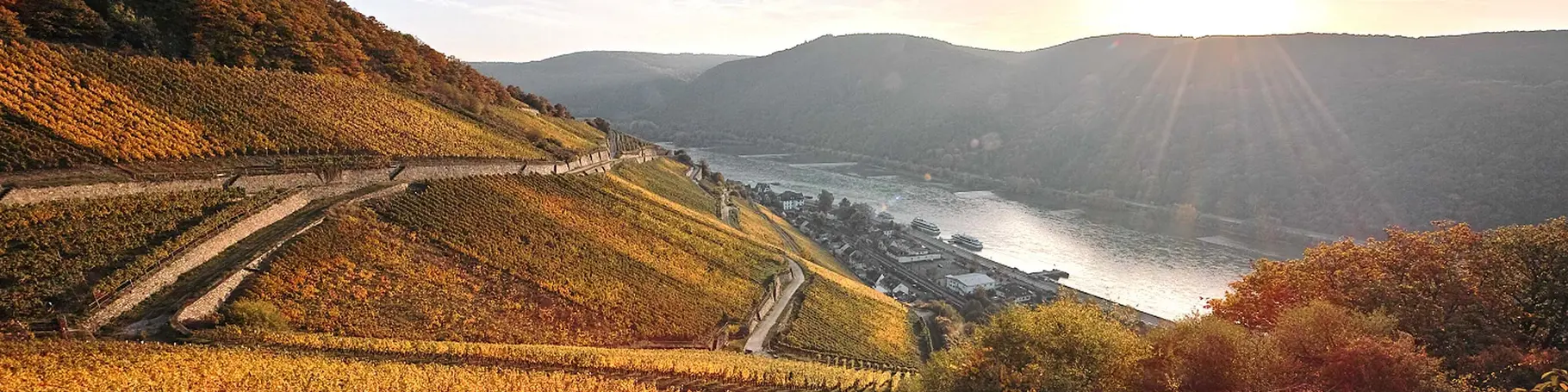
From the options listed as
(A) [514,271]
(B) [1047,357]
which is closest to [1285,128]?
(B) [1047,357]

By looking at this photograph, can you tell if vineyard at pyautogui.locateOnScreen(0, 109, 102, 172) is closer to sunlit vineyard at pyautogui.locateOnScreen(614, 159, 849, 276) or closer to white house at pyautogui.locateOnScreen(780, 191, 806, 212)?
sunlit vineyard at pyautogui.locateOnScreen(614, 159, 849, 276)

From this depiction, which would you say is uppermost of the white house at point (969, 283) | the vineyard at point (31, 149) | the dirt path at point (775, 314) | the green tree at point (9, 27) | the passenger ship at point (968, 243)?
the green tree at point (9, 27)

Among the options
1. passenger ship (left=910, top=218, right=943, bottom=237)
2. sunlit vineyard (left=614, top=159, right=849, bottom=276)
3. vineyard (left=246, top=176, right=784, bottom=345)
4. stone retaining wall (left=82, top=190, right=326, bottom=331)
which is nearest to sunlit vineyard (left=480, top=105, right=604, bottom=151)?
sunlit vineyard (left=614, top=159, right=849, bottom=276)

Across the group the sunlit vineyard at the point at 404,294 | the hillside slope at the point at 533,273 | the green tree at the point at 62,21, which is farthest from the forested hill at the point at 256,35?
the sunlit vineyard at the point at 404,294

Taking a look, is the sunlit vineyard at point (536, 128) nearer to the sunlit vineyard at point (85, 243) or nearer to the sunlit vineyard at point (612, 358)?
the sunlit vineyard at point (85, 243)

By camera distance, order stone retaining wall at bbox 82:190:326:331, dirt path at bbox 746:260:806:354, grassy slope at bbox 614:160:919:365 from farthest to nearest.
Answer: grassy slope at bbox 614:160:919:365 < dirt path at bbox 746:260:806:354 < stone retaining wall at bbox 82:190:326:331

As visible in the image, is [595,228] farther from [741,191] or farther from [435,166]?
[741,191]

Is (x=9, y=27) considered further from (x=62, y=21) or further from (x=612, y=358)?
(x=612, y=358)
